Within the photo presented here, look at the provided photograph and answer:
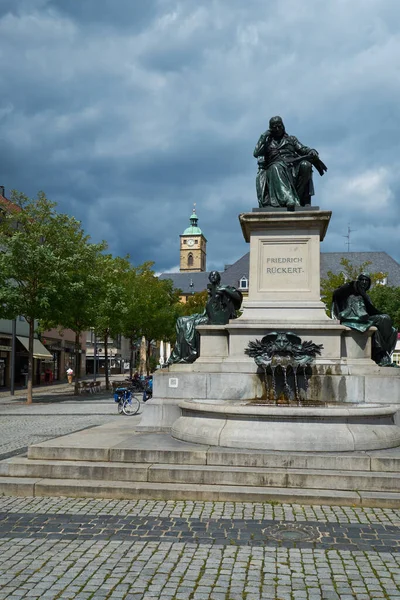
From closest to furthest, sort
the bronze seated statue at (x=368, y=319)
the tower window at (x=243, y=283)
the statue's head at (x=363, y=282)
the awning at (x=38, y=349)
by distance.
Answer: the bronze seated statue at (x=368, y=319)
the statue's head at (x=363, y=282)
the awning at (x=38, y=349)
the tower window at (x=243, y=283)

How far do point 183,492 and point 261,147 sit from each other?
832cm

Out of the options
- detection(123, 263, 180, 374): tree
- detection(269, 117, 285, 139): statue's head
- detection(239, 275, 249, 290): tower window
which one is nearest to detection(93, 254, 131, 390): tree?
detection(123, 263, 180, 374): tree

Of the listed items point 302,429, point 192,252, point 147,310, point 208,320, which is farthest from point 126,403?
point 192,252

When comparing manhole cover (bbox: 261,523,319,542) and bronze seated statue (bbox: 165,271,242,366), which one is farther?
bronze seated statue (bbox: 165,271,242,366)

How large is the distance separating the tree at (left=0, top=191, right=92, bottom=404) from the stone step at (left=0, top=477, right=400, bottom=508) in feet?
60.7

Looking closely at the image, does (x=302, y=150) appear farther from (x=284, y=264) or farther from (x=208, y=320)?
(x=208, y=320)

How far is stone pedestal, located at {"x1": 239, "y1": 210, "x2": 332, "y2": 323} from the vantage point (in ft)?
38.4

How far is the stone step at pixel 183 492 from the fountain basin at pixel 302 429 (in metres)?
0.98

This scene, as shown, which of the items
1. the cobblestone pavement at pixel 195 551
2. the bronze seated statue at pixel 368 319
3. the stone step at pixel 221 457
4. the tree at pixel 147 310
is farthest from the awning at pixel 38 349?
the cobblestone pavement at pixel 195 551

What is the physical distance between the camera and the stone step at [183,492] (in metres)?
6.92

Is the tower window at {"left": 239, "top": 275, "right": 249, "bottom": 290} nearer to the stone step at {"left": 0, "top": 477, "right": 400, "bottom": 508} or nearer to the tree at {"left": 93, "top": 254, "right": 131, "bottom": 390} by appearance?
the tree at {"left": 93, "top": 254, "right": 131, "bottom": 390}

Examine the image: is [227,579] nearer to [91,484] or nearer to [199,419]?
[91,484]

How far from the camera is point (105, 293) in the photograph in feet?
109

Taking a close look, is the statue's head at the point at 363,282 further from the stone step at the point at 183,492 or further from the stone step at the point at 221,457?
the stone step at the point at 183,492
